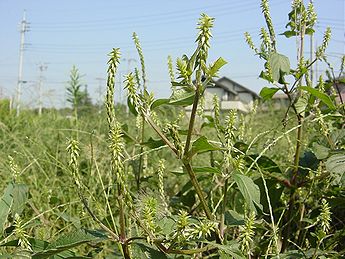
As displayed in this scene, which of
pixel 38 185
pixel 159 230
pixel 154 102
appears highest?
pixel 154 102

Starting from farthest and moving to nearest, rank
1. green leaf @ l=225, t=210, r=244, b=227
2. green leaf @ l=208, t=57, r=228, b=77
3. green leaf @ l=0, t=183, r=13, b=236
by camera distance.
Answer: green leaf @ l=0, t=183, r=13, b=236 → green leaf @ l=225, t=210, r=244, b=227 → green leaf @ l=208, t=57, r=228, b=77

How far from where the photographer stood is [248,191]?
89cm

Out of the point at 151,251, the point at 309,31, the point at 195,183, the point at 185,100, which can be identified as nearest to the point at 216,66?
the point at 185,100

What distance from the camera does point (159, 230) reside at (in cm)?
99

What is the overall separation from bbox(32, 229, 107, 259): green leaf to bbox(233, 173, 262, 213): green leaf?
26cm

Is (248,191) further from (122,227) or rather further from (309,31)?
(309,31)

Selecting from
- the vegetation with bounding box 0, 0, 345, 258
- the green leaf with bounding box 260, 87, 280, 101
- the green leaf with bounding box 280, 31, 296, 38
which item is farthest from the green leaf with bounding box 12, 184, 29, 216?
the green leaf with bounding box 280, 31, 296, 38

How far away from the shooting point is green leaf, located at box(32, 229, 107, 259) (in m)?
0.87

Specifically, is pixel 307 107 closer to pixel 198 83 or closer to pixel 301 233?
pixel 301 233

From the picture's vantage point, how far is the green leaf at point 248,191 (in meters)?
0.89

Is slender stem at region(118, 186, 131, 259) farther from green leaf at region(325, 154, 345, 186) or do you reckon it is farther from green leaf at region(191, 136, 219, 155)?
green leaf at region(325, 154, 345, 186)

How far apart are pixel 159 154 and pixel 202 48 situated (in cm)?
300

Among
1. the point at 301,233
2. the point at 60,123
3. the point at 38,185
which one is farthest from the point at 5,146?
the point at 301,233

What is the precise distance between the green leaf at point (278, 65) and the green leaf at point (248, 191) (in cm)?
40
